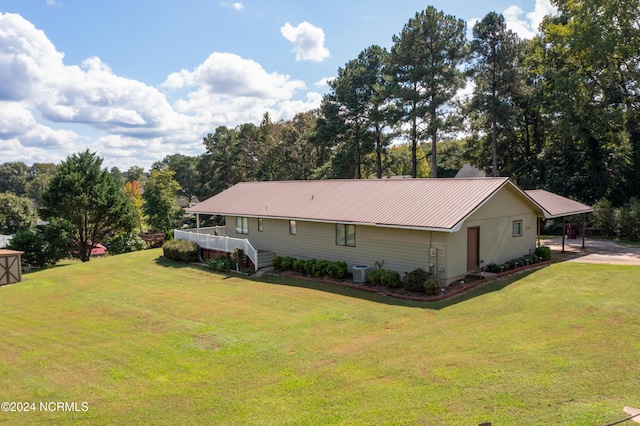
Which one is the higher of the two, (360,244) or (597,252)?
(360,244)

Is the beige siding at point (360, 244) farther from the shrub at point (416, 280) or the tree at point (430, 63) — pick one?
the tree at point (430, 63)

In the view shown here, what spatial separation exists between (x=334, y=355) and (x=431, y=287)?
636 cm

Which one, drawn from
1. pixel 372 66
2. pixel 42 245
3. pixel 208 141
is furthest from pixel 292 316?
pixel 208 141

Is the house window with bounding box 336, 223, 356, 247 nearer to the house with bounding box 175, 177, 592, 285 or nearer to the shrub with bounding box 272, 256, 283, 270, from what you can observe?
the house with bounding box 175, 177, 592, 285

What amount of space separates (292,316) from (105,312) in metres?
7.20

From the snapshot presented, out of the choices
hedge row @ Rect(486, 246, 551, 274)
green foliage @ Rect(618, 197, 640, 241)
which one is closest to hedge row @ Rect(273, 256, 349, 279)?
hedge row @ Rect(486, 246, 551, 274)

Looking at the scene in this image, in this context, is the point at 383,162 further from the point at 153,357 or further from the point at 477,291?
the point at 153,357

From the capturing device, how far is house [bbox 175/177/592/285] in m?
16.6

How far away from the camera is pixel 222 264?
2262 cm

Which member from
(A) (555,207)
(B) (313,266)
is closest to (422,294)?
(B) (313,266)

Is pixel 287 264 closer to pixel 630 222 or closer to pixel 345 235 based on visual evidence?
pixel 345 235

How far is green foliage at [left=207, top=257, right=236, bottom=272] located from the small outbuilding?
1094 cm

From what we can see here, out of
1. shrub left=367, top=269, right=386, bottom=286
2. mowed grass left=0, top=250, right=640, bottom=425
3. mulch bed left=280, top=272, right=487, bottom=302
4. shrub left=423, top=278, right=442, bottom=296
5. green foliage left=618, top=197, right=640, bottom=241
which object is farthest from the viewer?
green foliage left=618, top=197, right=640, bottom=241

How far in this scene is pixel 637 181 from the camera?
30.2m
